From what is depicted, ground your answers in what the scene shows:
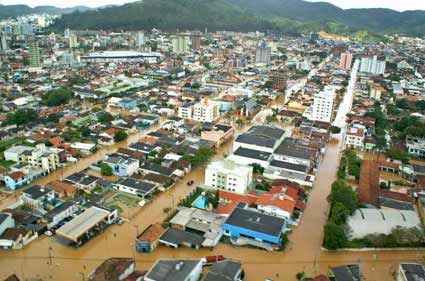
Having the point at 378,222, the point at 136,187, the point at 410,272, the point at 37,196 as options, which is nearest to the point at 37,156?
the point at 37,196

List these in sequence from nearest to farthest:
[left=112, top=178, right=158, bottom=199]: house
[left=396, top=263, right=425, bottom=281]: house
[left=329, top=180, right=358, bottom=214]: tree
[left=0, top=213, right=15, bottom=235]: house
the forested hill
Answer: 1. [left=396, top=263, right=425, bottom=281]: house
2. [left=0, top=213, right=15, bottom=235]: house
3. [left=329, top=180, right=358, bottom=214]: tree
4. [left=112, top=178, right=158, bottom=199]: house
5. the forested hill

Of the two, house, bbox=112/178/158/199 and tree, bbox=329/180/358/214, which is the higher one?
tree, bbox=329/180/358/214

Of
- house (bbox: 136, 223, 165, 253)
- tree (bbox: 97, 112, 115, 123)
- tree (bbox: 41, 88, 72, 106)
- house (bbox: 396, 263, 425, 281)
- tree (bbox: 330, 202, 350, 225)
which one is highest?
tree (bbox: 41, 88, 72, 106)

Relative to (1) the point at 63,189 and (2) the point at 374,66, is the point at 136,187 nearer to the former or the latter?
(1) the point at 63,189

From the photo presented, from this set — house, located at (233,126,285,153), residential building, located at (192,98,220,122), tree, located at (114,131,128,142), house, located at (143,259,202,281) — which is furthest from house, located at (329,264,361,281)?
residential building, located at (192,98,220,122)

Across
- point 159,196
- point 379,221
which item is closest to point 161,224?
point 159,196

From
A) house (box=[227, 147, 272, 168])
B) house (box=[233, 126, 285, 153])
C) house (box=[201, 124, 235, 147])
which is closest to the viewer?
house (box=[227, 147, 272, 168])

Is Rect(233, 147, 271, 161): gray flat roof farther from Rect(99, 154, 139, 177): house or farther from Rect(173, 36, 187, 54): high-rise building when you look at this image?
Rect(173, 36, 187, 54): high-rise building

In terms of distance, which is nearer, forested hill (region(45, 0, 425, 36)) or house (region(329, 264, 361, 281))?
house (region(329, 264, 361, 281))
